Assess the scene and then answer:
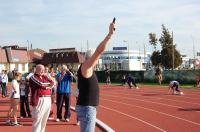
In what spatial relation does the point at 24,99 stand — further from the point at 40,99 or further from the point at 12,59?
the point at 12,59

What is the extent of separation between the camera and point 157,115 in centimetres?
1459

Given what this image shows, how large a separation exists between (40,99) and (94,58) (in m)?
3.57

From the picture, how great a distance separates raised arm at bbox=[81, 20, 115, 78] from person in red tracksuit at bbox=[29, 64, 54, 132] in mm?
3122

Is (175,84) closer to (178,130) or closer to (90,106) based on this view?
(178,130)

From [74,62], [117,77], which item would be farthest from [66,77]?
[74,62]

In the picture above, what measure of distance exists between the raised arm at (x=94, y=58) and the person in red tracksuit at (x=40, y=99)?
312cm

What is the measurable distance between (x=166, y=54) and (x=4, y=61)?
32.5 m

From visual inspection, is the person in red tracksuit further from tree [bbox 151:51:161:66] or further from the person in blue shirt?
tree [bbox 151:51:161:66]

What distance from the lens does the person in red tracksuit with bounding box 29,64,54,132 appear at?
8.80 meters

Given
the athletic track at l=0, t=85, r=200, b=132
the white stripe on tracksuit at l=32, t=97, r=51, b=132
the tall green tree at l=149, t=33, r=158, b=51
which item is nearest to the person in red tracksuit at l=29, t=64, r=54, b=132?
the white stripe on tracksuit at l=32, t=97, r=51, b=132

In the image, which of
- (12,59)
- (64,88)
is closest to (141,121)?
(64,88)

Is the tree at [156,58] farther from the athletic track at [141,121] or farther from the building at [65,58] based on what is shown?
the athletic track at [141,121]

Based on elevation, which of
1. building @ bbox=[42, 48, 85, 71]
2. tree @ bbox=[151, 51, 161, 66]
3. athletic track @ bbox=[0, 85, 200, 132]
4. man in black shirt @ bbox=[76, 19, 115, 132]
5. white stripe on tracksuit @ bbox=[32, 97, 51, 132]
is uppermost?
building @ bbox=[42, 48, 85, 71]

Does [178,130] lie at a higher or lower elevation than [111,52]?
lower
